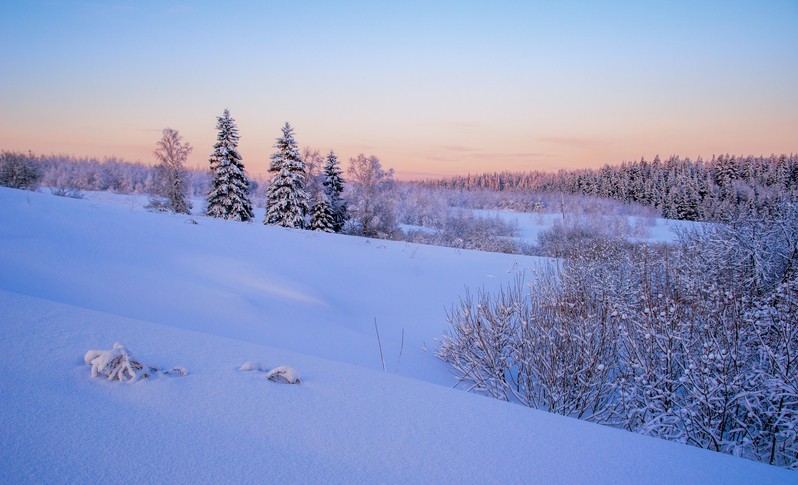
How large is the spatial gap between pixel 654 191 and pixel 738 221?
65.9 meters

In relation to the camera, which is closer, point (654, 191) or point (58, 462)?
point (58, 462)

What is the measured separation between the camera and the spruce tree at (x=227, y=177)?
24641 mm

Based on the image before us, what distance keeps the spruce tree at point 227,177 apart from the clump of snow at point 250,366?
2367 centimetres

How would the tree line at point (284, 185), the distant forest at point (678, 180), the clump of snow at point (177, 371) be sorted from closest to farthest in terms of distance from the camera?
the clump of snow at point (177, 371) < the tree line at point (284, 185) < the distant forest at point (678, 180)

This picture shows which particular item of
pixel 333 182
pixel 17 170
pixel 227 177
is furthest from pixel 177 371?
pixel 333 182

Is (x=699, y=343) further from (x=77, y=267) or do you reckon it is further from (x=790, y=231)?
(x=77, y=267)

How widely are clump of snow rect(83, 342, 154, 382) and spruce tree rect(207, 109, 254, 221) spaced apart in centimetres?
2370

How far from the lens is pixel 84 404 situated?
174cm

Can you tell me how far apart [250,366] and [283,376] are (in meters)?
0.23

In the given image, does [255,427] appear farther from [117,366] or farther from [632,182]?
[632,182]

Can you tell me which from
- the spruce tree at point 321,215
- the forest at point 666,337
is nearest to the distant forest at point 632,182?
the spruce tree at point 321,215

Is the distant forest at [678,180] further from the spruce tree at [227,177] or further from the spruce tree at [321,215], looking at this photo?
the spruce tree at [227,177]

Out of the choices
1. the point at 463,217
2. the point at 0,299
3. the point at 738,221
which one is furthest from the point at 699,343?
the point at 463,217

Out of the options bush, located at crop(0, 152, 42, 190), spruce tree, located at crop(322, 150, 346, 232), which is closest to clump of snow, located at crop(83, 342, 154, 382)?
bush, located at crop(0, 152, 42, 190)
